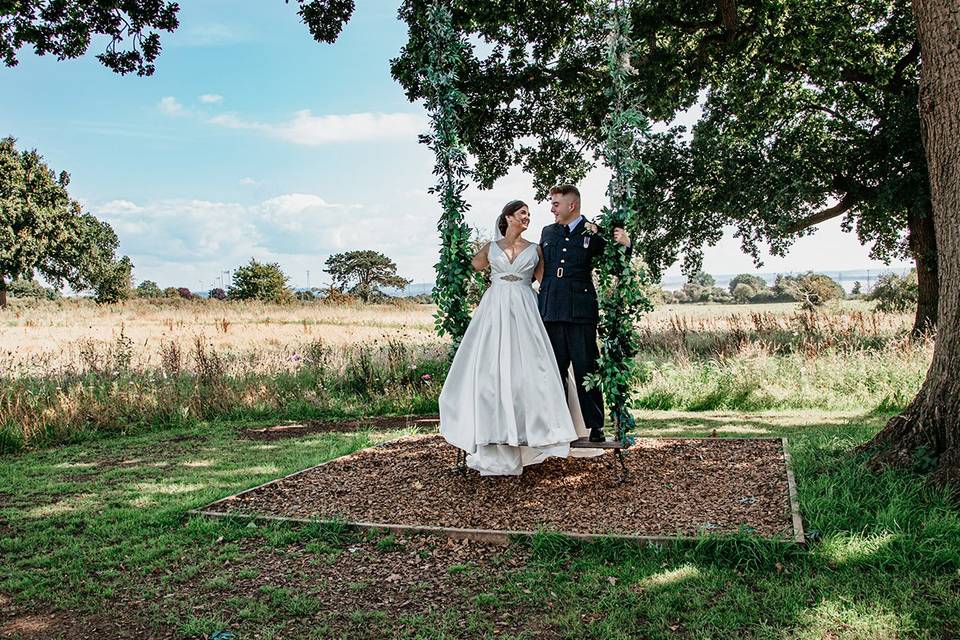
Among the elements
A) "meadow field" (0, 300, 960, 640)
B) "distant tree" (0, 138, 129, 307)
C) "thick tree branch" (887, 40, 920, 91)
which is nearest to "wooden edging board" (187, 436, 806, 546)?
"meadow field" (0, 300, 960, 640)

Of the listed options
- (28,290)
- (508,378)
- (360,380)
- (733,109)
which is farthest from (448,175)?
(28,290)

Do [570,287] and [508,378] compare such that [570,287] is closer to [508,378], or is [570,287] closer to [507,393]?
[508,378]

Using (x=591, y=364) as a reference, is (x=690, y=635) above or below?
below

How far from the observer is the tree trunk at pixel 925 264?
15859 millimetres

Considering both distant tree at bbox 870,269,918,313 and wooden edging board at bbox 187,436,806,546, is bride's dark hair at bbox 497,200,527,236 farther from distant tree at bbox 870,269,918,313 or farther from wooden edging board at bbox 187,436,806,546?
distant tree at bbox 870,269,918,313

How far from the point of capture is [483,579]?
4.36 metres

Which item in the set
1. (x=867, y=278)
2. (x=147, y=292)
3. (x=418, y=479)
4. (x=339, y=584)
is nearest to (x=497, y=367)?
(x=418, y=479)

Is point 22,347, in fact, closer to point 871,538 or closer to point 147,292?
point 871,538

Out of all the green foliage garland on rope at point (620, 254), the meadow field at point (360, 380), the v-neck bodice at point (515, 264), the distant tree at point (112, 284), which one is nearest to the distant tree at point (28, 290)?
the distant tree at point (112, 284)

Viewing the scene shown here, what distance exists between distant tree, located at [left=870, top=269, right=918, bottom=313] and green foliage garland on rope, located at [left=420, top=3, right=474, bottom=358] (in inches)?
854

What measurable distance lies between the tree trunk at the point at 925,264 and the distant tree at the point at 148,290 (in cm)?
5303

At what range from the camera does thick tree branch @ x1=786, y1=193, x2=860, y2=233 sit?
55.9 feet

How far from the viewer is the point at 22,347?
18062 millimetres

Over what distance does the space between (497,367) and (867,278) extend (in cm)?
2883
